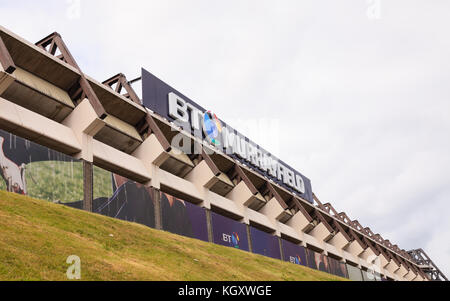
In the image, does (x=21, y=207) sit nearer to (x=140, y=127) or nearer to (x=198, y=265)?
(x=198, y=265)

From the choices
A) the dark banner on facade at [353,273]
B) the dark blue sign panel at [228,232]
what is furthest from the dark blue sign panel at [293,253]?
the dark banner on facade at [353,273]

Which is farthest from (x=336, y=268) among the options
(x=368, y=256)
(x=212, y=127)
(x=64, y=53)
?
(x=64, y=53)

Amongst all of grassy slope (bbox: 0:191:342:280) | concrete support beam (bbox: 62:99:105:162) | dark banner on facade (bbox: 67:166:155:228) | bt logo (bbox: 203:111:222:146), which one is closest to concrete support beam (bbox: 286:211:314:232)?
bt logo (bbox: 203:111:222:146)

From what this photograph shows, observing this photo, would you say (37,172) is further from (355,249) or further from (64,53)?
(355,249)

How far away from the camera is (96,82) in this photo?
33.1 m

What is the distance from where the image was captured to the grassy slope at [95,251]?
42.2 feet

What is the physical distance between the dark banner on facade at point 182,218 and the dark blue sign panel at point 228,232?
1.58 m

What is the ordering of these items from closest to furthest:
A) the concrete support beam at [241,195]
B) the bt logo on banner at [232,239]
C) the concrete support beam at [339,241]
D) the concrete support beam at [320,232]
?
the bt logo on banner at [232,239], the concrete support beam at [241,195], the concrete support beam at [320,232], the concrete support beam at [339,241]

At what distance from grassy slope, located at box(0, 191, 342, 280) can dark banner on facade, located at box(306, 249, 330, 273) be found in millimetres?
24794

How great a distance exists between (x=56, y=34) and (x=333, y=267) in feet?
124

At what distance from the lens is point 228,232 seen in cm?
3844

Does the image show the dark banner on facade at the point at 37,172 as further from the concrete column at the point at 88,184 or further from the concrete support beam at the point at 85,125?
the concrete support beam at the point at 85,125

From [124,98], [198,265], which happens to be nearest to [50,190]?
[198,265]

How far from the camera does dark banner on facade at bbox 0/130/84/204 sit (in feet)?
74.3
